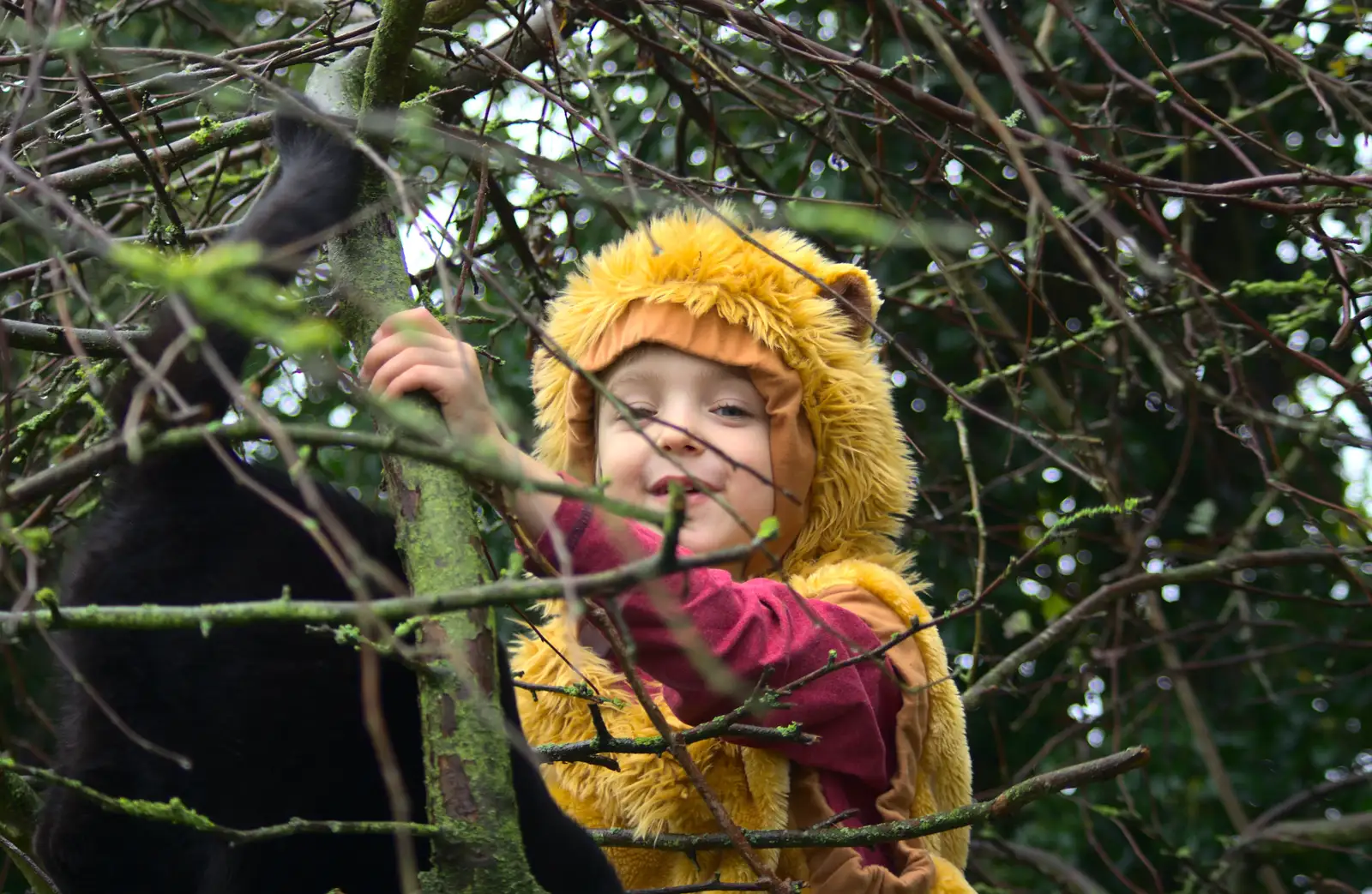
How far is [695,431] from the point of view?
78.7 inches

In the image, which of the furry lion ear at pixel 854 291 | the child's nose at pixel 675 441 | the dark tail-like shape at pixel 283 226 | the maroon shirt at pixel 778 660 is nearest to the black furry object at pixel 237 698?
the dark tail-like shape at pixel 283 226

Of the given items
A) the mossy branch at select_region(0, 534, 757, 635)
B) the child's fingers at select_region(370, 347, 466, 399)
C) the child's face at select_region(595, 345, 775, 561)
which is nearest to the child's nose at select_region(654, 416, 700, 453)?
the child's face at select_region(595, 345, 775, 561)

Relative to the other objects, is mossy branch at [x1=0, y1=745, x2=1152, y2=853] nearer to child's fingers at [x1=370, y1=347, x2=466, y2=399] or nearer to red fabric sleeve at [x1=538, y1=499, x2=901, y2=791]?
red fabric sleeve at [x1=538, y1=499, x2=901, y2=791]

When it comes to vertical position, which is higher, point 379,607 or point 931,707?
point 931,707

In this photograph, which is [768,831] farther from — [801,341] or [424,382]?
[801,341]

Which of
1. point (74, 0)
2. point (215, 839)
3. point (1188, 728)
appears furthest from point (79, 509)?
point (1188, 728)

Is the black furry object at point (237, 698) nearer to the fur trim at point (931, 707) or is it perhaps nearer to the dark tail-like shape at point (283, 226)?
the dark tail-like shape at point (283, 226)

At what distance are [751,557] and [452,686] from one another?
2.13ft

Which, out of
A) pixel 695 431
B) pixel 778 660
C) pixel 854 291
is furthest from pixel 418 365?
pixel 854 291

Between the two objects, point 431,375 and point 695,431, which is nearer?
point 431,375

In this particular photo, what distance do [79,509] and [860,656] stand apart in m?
1.50

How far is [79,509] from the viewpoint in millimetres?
2227

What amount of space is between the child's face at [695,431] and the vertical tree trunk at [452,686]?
30.6 inches

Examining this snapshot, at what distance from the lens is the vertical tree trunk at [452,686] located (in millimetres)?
1062
